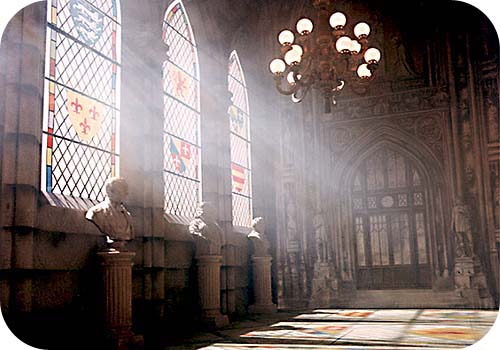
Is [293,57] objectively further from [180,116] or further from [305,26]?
[180,116]

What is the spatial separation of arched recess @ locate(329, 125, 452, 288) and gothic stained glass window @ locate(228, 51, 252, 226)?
6.28ft

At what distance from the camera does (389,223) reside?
1262 centimetres

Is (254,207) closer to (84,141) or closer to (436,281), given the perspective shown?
(436,281)

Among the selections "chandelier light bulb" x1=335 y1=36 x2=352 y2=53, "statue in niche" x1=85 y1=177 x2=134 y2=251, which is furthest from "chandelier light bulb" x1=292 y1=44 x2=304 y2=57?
"statue in niche" x1=85 y1=177 x2=134 y2=251

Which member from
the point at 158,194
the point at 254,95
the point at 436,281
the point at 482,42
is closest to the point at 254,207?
the point at 254,95

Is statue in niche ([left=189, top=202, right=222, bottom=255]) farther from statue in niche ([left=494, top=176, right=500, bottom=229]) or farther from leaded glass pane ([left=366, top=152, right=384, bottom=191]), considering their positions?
statue in niche ([left=494, top=176, right=500, bottom=229])

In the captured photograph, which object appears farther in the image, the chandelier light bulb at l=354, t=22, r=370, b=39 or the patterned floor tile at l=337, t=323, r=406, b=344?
the chandelier light bulb at l=354, t=22, r=370, b=39

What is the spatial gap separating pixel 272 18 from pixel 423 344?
9224 millimetres

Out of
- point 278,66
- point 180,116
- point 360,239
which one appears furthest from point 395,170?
point 278,66

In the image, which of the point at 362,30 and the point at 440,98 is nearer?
the point at 362,30

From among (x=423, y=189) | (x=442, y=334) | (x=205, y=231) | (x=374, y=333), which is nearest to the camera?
(x=442, y=334)

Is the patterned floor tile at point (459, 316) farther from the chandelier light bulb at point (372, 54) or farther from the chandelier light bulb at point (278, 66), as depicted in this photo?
the chandelier light bulb at point (278, 66)

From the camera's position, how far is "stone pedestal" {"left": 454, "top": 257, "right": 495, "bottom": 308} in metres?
10.8

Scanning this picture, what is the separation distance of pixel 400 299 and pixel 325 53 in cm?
626
